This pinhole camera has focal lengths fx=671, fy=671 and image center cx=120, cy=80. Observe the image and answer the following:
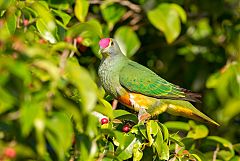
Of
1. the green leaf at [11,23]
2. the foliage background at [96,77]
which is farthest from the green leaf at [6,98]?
the green leaf at [11,23]

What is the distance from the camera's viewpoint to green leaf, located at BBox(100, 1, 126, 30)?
182 inches

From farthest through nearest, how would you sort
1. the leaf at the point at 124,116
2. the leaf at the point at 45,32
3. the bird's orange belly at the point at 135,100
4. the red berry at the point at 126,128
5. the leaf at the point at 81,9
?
1. the leaf at the point at 81,9
2. the bird's orange belly at the point at 135,100
3. the leaf at the point at 45,32
4. the leaf at the point at 124,116
5. the red berry at the point at 126,128

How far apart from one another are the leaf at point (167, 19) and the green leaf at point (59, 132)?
2.48 m

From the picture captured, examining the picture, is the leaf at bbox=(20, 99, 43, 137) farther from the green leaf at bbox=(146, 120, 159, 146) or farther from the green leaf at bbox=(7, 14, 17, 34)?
the green leaf at bbox=(7, 14, 17, 34)

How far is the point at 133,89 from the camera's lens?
3820mm

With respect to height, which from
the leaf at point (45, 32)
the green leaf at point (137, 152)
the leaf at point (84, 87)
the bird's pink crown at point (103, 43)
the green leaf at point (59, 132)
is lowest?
the green leaf at point (137, 152)

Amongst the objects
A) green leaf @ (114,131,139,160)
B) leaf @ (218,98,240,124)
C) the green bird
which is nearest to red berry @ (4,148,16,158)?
green leaf @ (114,131,139,160)

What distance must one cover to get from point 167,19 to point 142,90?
0.77 m

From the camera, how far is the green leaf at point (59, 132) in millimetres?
1922

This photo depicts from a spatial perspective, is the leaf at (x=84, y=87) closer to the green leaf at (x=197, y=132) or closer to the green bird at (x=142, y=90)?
the green bird at (x=142, y=90)

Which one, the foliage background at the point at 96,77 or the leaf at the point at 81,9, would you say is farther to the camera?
the leaf at the point at 81,9

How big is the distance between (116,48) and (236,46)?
54.4 inches

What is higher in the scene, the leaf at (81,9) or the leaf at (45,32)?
the leaf at (45,32)

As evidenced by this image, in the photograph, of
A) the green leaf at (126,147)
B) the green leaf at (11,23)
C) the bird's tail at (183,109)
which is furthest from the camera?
the bird's tail at (183,109)
